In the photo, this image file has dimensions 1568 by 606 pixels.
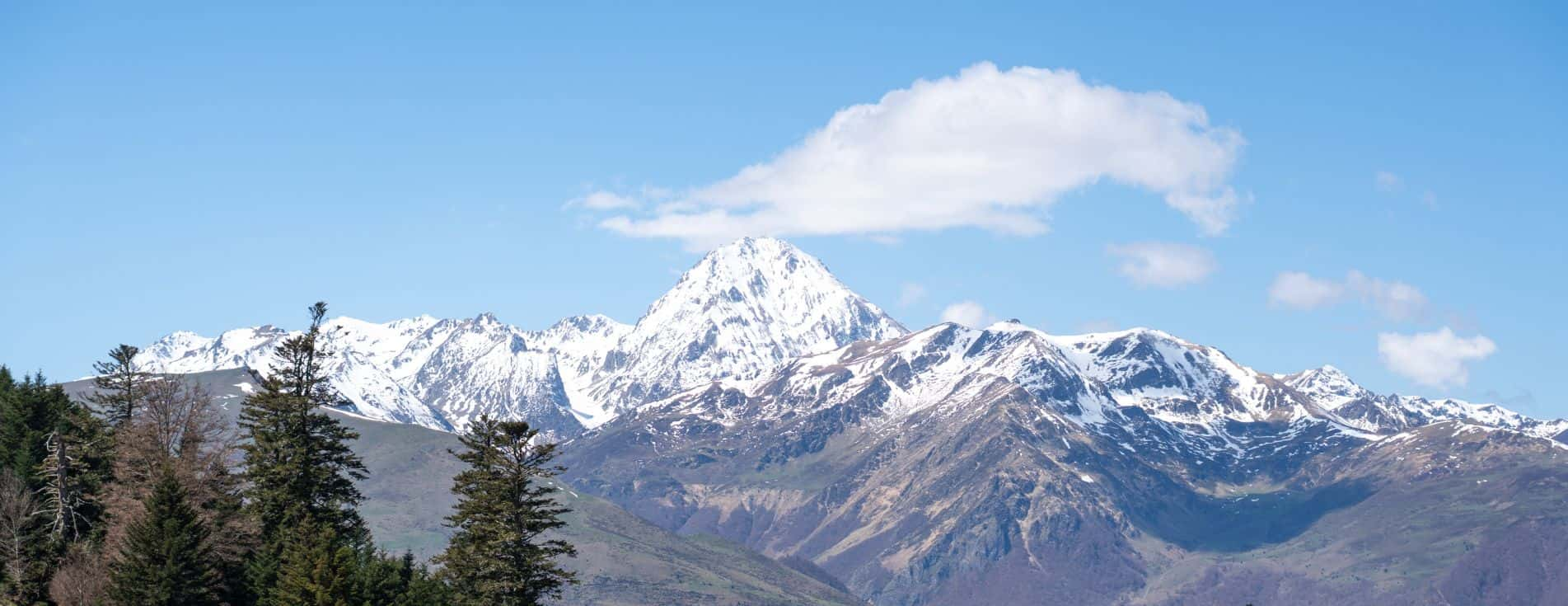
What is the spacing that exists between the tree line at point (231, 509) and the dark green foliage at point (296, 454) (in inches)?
6.0

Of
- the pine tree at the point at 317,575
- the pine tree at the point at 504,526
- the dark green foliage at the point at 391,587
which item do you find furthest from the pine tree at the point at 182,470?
the pine tree at the point at 504,526

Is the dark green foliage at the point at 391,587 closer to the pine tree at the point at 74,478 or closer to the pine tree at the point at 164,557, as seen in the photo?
the pine tree at the point at 164,557

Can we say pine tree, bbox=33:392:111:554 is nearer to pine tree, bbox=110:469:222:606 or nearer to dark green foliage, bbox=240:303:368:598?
pine tree, bbox=110:469:222:606

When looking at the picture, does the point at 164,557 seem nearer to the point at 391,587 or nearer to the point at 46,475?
the point at 46,475

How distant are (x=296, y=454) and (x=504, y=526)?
24.9m

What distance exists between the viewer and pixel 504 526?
119 meters

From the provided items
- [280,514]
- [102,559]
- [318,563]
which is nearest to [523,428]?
[318,563]

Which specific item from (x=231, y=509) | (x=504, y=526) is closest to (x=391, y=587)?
(x=231, y=509)

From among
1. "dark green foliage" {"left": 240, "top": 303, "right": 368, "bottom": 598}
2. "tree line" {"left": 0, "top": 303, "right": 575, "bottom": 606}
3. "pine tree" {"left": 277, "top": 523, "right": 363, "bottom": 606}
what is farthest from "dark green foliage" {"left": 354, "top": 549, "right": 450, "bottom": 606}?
"dark green foliage" {"left": 240, "top": 303, "right": 368, "bottom": 598}

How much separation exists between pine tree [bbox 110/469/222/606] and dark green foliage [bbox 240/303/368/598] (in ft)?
31.4

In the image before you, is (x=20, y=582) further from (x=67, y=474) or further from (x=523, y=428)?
(x=523, y=428)

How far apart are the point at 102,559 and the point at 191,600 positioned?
496 inches

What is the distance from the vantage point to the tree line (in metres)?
120

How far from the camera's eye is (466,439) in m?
123
